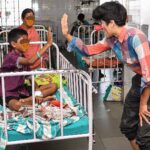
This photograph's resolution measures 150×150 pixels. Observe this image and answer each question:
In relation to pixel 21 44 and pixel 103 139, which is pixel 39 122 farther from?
pixel 103 139

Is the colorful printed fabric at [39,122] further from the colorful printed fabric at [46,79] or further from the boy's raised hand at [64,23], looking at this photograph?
the colorful printed fabric at [46,79]

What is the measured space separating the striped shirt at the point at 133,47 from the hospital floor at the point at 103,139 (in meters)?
1.26

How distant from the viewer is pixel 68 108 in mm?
2844

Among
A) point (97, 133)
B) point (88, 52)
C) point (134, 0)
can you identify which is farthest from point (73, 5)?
point (88, 52)

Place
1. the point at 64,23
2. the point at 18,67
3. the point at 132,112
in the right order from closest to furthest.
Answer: the point at 64,23, the point at 132,112, the point at 18,67

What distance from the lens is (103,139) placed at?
3.47 metres

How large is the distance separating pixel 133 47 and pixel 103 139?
1591mm

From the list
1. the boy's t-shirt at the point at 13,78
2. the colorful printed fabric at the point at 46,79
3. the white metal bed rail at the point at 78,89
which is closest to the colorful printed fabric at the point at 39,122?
the white metal bed rail at the point at 78,89

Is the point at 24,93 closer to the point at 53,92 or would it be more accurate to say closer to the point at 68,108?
the point at 53,92

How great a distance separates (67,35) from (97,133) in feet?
5.19

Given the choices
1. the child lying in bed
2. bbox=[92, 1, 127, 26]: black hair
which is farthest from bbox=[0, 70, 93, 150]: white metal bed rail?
the child lying in bed

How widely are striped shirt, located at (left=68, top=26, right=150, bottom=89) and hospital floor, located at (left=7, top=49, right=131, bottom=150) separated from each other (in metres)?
1.26

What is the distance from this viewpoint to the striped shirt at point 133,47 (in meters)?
2.07

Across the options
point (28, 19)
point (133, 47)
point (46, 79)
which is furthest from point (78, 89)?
point (28, 19)
